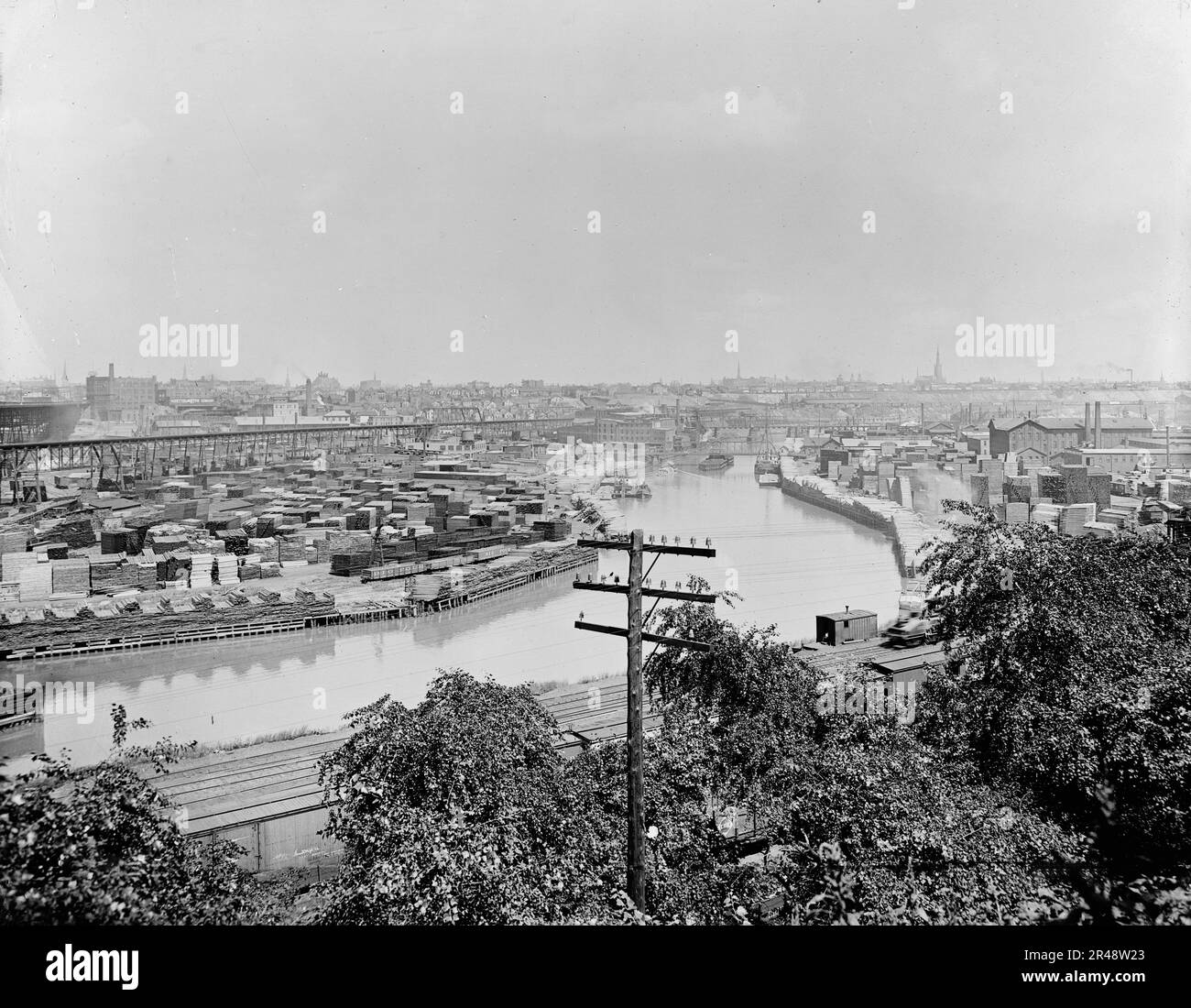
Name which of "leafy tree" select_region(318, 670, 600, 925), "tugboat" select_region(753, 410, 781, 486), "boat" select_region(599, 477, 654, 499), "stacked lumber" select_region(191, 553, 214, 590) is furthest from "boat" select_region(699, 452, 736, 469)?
"leafy tree" select_region(318, 670, 600, 925)

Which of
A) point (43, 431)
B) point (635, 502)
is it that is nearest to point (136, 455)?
point (43, 431)

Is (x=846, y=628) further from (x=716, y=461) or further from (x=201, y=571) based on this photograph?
(x=716, y=461)

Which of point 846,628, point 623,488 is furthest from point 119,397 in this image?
point 846,628

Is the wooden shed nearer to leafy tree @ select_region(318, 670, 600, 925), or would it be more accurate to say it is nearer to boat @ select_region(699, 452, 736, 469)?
leafy tree @ select_region(318, 670, 600, 925)

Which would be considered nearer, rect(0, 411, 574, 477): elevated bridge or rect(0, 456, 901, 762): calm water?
rect(0, 456, 901, 762): calm water
